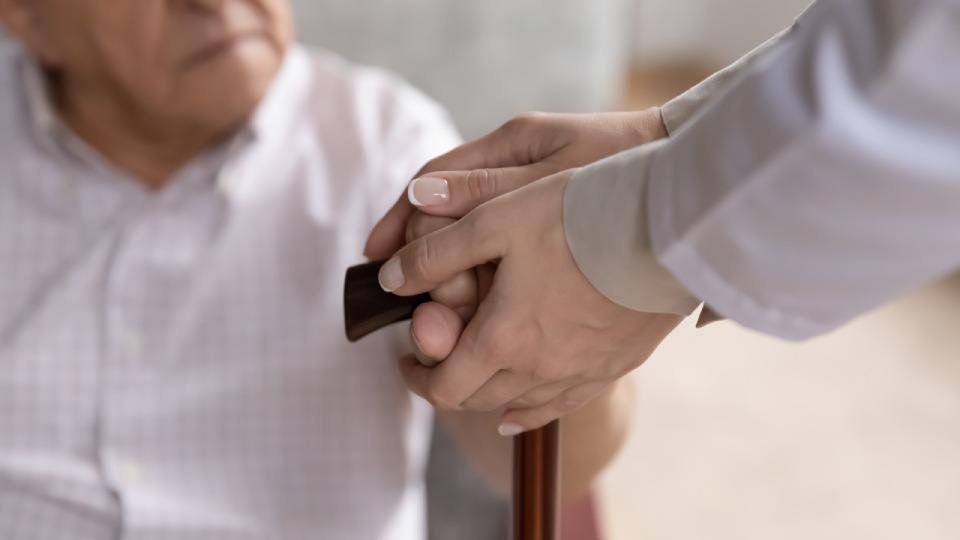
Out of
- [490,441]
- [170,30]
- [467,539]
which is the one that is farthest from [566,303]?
[467,539]

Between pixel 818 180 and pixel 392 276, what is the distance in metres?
0.35

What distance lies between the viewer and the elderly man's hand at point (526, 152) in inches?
29.4

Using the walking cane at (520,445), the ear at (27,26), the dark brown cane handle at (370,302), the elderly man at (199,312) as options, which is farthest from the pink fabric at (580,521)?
the ear at (27,26)

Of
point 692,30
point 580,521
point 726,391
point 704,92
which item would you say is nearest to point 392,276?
point 704,92

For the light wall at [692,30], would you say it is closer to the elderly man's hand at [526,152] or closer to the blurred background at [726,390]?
the blurred background at [726,390]

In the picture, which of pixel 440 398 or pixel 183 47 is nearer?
pixel 440 398

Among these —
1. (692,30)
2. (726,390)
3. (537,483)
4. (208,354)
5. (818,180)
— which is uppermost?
(818,180)

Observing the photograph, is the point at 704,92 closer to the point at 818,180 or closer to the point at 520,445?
the point at 818,180

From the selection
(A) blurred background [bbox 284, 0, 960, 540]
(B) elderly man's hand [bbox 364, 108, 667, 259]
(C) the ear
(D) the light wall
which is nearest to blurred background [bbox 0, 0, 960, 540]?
(A) blurred background [bbox 284, 0, 960, 540]

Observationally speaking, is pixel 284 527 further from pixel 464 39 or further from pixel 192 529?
pixel 464 39

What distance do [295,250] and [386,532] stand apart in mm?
356

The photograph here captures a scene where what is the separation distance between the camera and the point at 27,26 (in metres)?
1.27

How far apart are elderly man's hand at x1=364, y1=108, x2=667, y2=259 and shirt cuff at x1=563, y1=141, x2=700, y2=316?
0.10 m

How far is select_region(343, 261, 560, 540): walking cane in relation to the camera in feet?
2.56
